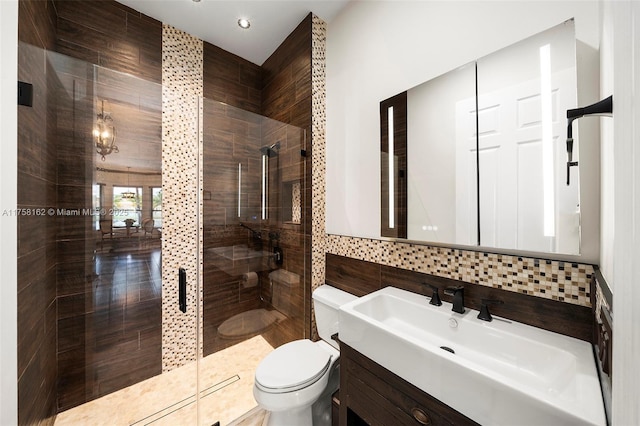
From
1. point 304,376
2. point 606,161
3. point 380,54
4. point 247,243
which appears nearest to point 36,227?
point 247,243

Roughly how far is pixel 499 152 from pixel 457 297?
68cm

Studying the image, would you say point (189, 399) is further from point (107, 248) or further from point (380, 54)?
point (380, 54)

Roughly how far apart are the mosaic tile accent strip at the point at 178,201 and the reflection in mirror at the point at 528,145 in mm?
1903

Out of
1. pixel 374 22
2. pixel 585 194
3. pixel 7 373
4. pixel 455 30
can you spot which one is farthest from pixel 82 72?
pixel 585 194

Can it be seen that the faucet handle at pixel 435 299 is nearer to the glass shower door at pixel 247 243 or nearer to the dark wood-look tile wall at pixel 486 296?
the dark wood-look tile wall at pixel 486 296

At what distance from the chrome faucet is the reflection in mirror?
0.24 m

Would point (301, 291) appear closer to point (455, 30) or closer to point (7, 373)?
point (7, 373)

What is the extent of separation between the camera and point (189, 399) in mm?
1678

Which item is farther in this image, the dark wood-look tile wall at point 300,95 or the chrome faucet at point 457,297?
the dark wood-look tile wall at point 300,95

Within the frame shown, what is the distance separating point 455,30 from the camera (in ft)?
3.91

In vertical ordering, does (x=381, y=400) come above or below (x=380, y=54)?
below

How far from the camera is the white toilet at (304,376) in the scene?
121 centimetres

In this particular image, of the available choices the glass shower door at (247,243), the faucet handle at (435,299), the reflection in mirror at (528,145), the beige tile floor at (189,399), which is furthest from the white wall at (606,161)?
the beige tile floor at (189,399)

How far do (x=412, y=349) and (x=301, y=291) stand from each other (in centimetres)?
117
